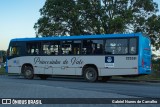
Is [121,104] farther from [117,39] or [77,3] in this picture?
[77,3]

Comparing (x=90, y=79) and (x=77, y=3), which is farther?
(x=77, y=3)

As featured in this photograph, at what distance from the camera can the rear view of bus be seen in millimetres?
24281

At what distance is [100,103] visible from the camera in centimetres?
1147

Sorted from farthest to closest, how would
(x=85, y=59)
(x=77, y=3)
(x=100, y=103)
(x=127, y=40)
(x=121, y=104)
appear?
(x=77, y=3)
(x=85, y=59)
(x=127, y=40)
(x=100, y=103)
(x=121, y=104)

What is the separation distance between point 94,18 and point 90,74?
19415mm

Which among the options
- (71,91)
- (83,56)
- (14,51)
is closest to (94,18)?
(14,51)

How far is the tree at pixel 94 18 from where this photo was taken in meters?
44.5

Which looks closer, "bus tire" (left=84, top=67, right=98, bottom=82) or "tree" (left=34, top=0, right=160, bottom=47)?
"bus tire" (left=84, top=67, right=98, bottom=82)

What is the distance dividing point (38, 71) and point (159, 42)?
68.6ft

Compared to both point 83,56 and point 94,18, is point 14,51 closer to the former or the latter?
point 83,56

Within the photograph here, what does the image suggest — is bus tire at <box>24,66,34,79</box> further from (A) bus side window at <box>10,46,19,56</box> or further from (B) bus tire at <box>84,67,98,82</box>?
(B) bus tire at <box>84,67,98,82</box>

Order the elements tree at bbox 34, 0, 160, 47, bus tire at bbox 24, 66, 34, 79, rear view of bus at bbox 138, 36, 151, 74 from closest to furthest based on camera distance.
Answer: rear view of bus at bbox 138, 36, 151, 74 → bus tire at bbox 24, 66, 34, 79 → tree at bbox 34, 0, 160, 47

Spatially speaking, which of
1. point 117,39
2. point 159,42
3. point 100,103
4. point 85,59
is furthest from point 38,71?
point 159,42

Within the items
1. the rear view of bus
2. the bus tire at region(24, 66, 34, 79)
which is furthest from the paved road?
the bus tire at region(24, 66, 34, 79)
